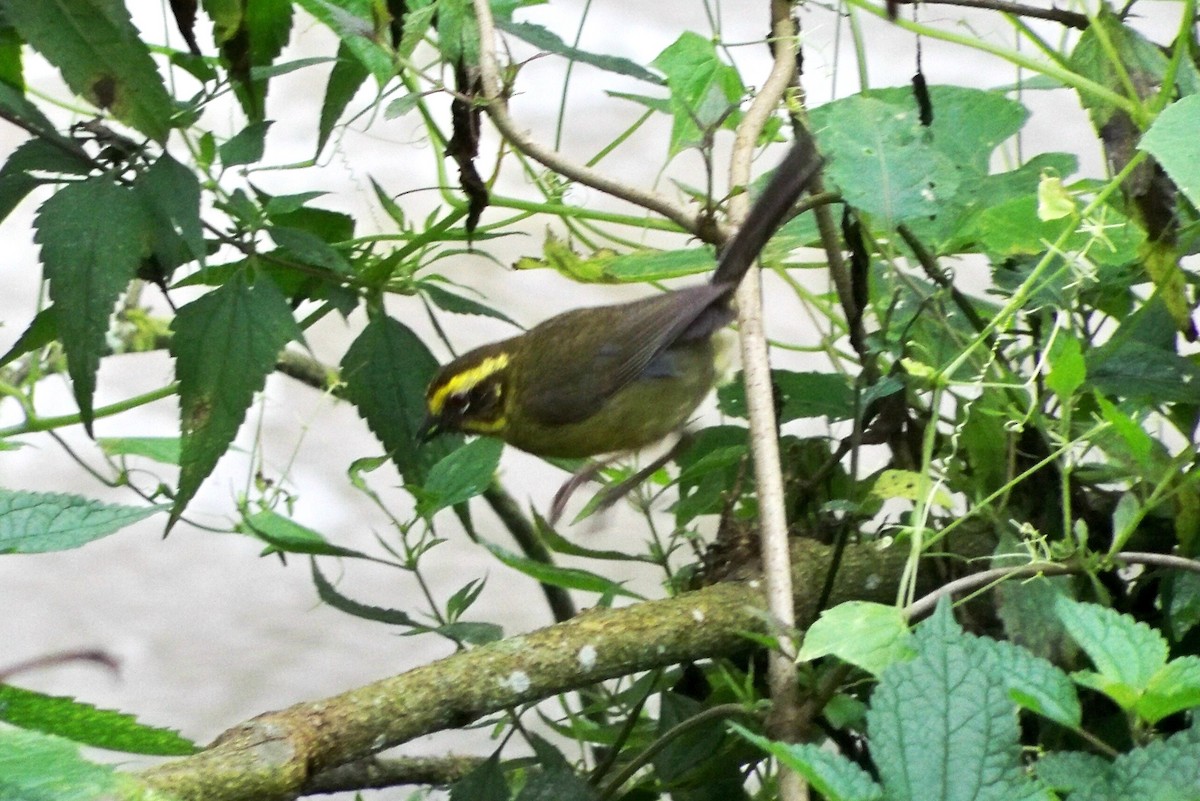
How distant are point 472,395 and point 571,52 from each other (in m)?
0.76

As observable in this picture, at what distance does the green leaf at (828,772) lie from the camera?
1.98 feet

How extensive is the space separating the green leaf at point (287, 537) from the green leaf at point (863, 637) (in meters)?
0.52

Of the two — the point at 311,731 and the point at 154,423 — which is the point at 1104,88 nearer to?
the point at 311,731

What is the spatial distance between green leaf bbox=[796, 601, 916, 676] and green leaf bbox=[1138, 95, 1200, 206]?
32 cm

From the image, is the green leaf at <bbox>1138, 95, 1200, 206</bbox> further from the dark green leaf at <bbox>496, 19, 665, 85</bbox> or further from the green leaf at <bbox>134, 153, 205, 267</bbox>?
the green leaf at <bbox>134, 153, 205, 267</bbox>

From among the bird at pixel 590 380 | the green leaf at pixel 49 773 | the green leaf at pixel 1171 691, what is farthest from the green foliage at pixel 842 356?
the bird at pixel 590 380

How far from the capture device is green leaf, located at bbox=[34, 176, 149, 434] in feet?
3.20

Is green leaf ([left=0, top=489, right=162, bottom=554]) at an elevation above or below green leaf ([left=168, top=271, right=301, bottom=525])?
below

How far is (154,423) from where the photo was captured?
262 cm

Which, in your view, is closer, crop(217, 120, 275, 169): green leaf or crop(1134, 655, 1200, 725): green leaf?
crop(1134, 655, 1200, 725): green leaf

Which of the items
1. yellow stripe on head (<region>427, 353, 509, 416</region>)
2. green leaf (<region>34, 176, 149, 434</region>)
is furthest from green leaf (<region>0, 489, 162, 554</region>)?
yellow stripe on head (<region>427, 353, 509, 416</region>)

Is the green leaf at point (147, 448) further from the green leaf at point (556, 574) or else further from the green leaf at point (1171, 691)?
the green leaf at point (1171, 691)

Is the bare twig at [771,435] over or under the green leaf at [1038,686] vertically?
over

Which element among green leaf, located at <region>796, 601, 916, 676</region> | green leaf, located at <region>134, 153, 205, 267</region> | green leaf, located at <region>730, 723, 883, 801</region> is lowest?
green leaf, located at <region>730, 723, 883, 801</region>
